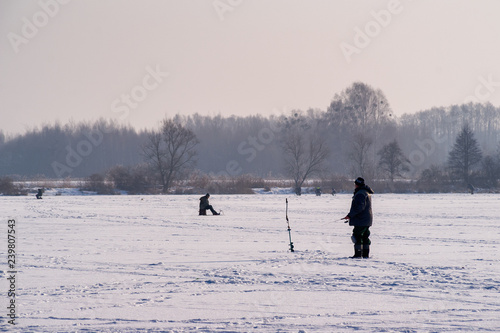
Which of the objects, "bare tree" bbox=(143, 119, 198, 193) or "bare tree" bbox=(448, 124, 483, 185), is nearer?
"bare tree" bbox=(143, 119, 198, 193)

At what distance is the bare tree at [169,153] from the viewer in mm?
59338

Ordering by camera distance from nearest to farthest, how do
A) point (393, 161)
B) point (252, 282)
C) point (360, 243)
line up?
point (252, 282), point (360, 243), point (393, 161)

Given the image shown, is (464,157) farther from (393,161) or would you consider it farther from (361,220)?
(361,220)

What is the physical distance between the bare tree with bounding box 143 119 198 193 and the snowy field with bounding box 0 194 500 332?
40.5 metres

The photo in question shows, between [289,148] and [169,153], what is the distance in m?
12.8

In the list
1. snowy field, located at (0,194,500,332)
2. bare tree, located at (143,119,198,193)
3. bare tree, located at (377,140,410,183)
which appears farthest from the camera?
bare tree, located at (377,140,410,183)

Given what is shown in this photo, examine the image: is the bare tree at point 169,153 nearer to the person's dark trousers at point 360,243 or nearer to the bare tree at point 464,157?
the bare tree at point 464,157

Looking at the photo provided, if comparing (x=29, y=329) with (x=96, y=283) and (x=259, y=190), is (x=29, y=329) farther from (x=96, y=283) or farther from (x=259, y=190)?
(x=259, y=190)

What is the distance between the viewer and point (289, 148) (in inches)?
2606

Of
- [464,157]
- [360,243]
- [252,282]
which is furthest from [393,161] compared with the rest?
[252,282]

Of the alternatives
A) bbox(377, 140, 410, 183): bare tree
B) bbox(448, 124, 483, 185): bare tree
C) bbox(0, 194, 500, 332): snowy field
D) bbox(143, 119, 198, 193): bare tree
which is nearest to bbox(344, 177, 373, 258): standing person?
bbox(0, 194, 500, 332): snowy field

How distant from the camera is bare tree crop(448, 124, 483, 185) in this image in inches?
2436

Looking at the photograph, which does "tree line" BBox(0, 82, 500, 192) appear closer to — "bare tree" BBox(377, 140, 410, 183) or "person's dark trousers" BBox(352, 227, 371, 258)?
"bare tree" BBox(377, 140, 410, 183)

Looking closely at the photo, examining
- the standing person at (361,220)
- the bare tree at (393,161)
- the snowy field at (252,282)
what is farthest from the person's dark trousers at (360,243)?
the bare tree at (393,161)
